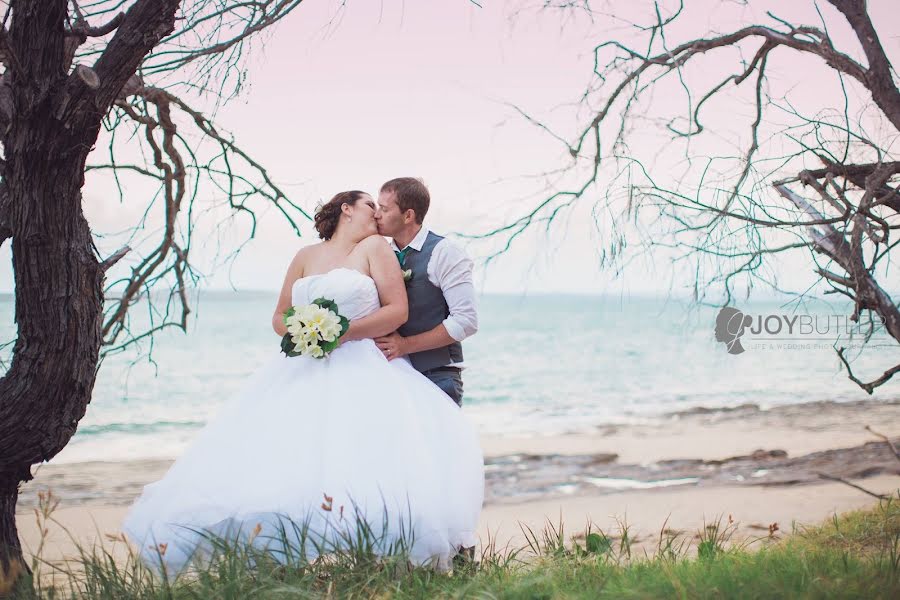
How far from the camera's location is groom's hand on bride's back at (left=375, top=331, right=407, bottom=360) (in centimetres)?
379

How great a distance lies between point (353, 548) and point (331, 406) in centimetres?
63

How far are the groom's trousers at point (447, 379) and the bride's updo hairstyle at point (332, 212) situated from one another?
33.8 inches

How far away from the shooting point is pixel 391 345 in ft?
12.5

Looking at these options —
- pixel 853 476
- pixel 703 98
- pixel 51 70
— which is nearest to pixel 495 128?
pixel 703 98

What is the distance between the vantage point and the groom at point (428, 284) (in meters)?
3.91

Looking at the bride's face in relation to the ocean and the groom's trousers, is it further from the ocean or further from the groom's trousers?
the ocean

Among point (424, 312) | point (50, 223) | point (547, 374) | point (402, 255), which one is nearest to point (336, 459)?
point (424, 312)

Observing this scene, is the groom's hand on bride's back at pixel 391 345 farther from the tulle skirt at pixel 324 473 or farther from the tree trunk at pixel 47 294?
the tree trunk at pixel 47 294

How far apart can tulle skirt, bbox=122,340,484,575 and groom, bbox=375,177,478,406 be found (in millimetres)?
279

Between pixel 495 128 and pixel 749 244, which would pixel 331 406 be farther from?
pixel 749 244

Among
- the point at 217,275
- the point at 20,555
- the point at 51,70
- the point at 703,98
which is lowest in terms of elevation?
the point at 20,555

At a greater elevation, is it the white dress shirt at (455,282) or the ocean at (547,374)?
the white dress shirt at (455,282)

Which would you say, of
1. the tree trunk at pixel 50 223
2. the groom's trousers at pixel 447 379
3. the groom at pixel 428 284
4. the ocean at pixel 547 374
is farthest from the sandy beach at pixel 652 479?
the tree trunk at pixel 50 223

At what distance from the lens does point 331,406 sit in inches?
135
